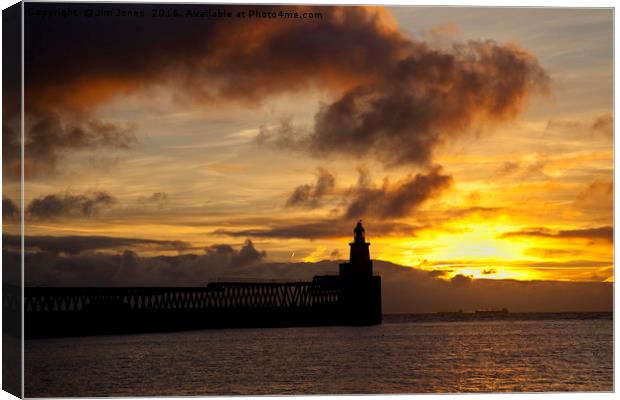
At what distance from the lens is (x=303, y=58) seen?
79.7 ft

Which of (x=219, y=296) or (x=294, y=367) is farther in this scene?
(x=219, y=296)

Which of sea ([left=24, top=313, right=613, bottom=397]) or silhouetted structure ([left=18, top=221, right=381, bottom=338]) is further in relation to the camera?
silhouetted structure ([left=18, top=221, right=381, bottom=338])

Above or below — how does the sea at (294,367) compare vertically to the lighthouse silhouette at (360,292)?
below

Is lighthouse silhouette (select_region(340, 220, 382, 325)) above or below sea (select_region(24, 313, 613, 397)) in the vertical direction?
above

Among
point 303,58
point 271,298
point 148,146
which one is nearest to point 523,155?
point 303,58

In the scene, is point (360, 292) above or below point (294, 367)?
above

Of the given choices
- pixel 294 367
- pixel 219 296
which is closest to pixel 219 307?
pixel 219 296

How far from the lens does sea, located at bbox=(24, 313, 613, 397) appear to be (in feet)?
89.3

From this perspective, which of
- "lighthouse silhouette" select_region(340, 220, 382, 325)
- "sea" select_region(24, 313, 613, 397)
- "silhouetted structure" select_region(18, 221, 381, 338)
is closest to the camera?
"sea" select_region(24, 313, 613, 397)

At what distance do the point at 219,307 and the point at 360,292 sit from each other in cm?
894

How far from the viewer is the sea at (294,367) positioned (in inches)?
1072

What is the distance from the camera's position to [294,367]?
3738 cm

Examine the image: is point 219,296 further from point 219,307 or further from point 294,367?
point 294,367

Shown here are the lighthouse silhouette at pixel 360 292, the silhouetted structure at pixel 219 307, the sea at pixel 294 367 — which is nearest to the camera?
the sea at pixel 294 367
